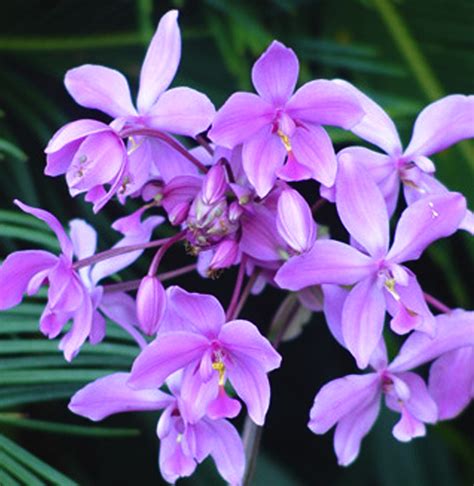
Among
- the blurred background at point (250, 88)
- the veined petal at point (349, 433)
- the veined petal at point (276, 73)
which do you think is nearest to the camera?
the veined petal at point (276, 73)

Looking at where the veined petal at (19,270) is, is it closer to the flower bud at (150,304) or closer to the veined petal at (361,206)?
the flower bud at (150,304)

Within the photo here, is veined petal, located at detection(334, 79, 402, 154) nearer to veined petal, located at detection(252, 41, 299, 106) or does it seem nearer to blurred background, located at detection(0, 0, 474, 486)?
veined petal, located at detection(252, 41, 299, 106)

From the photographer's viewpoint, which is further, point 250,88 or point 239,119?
point 250,88

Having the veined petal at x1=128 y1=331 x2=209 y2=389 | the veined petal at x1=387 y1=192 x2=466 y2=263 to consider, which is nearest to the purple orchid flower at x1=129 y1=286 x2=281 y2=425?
the veined petal at x1=128 y1=331 x2=209 y2=389

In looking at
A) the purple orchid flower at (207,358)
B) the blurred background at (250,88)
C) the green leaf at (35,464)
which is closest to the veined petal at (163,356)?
the purple orchid flower at (207,358)

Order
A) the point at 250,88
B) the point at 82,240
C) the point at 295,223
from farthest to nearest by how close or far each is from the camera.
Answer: the point at 250,88 < the point at 82,240 < the point at 295,223

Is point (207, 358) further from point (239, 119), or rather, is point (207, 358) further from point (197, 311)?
point (239, 119)

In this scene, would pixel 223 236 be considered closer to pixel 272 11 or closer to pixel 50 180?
pixel 50 180

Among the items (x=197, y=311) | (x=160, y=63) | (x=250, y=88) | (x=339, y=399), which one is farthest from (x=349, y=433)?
(x=250, y=88)
